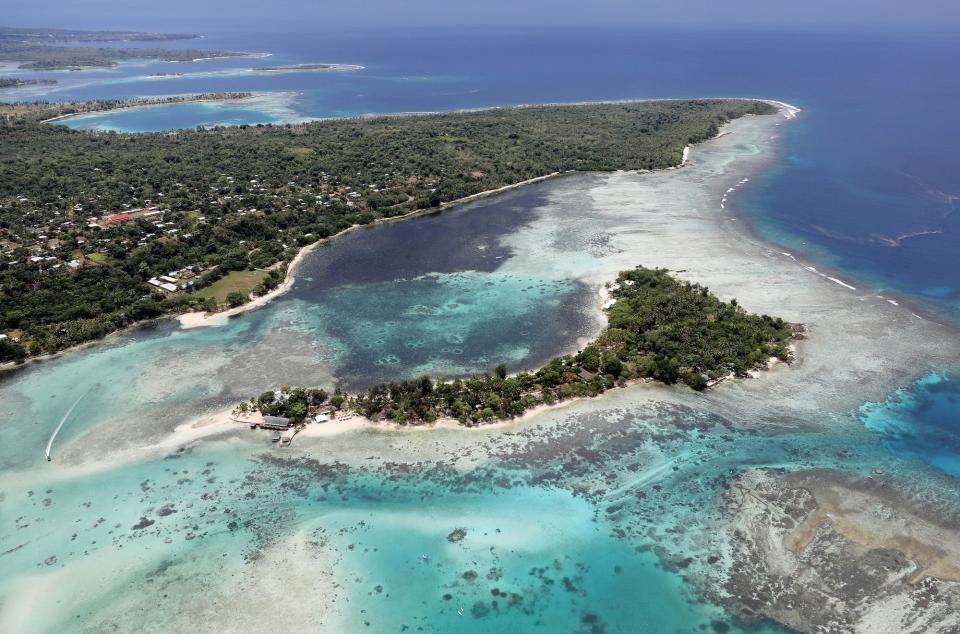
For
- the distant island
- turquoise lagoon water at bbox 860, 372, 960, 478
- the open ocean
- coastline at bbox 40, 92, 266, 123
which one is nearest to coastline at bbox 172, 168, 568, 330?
the open ocean

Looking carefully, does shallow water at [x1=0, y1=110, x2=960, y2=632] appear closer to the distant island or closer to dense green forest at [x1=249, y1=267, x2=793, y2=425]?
dense green forest at [x1=249, y1=267, x2=793, y2=425]

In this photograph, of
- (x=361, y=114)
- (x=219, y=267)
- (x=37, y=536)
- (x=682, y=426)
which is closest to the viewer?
(x=37, y=536)

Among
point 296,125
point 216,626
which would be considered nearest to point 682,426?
point 216,626

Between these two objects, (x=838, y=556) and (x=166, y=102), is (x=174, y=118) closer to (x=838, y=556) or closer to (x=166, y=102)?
(x=166, y=102)

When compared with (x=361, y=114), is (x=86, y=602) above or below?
below

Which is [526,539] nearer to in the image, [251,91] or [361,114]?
[361,114]

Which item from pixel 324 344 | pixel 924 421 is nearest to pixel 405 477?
pixel 324 344

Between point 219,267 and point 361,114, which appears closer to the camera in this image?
point 219,267
